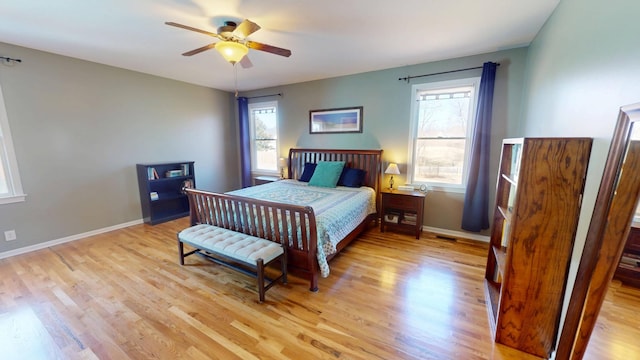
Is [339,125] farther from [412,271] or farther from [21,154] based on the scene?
[21,154]

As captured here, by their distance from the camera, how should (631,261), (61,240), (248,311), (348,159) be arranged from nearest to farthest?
(631,261) → (248,311) → (61,240) → (348,159)

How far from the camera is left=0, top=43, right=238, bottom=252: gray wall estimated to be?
3.02 metres

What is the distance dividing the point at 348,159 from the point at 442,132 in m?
1.53

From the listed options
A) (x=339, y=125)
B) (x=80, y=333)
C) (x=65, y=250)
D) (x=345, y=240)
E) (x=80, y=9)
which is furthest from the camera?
(x=339, y=125)

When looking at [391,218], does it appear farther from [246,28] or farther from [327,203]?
[246,28]

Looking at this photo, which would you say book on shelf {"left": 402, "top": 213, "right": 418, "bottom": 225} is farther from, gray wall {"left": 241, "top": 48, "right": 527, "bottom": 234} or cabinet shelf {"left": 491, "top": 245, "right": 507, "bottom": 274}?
cabinet shelf {"left": 491, "top": 245, "right": 507, "bottom": 274}

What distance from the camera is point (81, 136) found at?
3.48m

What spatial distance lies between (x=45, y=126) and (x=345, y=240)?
13.9 ft

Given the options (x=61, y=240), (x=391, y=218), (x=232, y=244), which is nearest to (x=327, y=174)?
(x=391, y=218)

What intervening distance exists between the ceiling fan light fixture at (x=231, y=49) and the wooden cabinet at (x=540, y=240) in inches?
95.7

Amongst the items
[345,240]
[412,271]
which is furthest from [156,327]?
[412,271]

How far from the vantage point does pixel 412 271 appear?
2646mm

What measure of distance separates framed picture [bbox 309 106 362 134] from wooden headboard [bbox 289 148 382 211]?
41 cm

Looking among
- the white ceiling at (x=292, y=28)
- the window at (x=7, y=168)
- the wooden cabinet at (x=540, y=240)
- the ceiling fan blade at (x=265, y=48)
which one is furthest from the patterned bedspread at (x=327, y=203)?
the window at (x=7, y=168)
